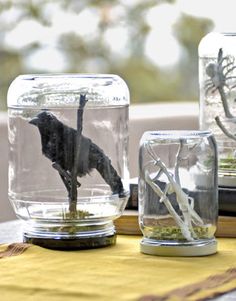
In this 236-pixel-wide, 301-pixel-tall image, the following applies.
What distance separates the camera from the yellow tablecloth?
125 centimetres

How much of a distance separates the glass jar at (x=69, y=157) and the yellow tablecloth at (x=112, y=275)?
49 millimetres

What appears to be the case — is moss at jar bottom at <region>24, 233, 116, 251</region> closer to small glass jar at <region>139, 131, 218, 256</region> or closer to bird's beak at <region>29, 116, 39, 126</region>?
small glass jar at <region>139, 131, 218, 256</region>

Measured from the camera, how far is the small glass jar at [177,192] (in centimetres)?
150

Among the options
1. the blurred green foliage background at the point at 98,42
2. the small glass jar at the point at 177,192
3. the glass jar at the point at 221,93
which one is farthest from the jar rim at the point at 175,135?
the blurred green foliage background at the point at 98,42

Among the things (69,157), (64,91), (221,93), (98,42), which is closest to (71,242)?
(69,157)

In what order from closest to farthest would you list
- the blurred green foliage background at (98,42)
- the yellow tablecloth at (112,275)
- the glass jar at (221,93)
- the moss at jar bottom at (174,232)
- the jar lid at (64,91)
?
1. the yellow tablecloth at (112,275)
2. the moss at jar bottom at (174,232)
3. the jar lid at (64,91)
4. the glass jar at (221,93)
5. the blurred green foliage background at (98,42)

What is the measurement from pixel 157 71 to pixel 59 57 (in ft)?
1.38

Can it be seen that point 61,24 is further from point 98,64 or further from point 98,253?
point 98,253

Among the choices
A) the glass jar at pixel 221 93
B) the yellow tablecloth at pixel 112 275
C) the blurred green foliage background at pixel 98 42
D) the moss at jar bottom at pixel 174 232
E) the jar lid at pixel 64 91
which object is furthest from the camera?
the blurred green foliage background at pixel 98 42

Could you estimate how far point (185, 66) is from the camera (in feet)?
14.0

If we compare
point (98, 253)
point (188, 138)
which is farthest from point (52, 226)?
point (188, 138)

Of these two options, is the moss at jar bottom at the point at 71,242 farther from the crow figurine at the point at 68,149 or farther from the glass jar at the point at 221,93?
the glass jar at the point at 221,93

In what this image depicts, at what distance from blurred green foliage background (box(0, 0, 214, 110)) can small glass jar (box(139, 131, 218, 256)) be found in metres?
2.49

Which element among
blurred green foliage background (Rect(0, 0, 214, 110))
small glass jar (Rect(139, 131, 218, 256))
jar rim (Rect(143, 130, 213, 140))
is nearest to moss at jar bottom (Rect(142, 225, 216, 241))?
small glass jar (Rect(139, 131, 218, 256))
